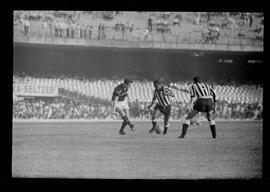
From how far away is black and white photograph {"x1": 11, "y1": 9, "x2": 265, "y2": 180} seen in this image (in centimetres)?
948

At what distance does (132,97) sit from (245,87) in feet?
5.92

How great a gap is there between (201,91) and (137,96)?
1.10 metres

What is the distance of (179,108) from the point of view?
1091 cm

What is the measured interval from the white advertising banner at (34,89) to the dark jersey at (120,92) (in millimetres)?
926

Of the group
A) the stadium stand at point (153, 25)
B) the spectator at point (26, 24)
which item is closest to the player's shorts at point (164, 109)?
the stadium stand at point (153, 25)

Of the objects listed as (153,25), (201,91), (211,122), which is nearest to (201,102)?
(201,91)

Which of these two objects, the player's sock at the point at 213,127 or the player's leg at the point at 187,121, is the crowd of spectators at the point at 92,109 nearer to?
the player's leg at the point at 187,121

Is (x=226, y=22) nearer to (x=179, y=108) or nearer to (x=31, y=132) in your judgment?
(x=179, y=108)

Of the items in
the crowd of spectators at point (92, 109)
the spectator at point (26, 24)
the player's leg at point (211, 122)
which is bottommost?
the player's leg at point (211, 122)

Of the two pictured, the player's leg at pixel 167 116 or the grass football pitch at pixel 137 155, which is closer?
the grass football pitch at pixel 137 155

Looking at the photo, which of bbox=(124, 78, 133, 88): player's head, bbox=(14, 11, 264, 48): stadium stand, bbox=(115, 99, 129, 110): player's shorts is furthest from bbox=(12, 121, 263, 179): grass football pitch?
bbox=(14, 11, 264, 48): stadium stand

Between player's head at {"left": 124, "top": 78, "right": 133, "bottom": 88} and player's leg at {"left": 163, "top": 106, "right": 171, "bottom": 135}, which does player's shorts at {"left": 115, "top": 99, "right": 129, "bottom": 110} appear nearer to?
player's head at {"left": 124, "top": 78, "right": 133, "bottom": 88}

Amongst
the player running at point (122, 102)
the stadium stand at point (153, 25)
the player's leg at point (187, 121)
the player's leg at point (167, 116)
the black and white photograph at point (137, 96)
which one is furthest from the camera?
the player's leg at point (167, 116)

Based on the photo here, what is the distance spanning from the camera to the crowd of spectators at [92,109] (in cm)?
1040
